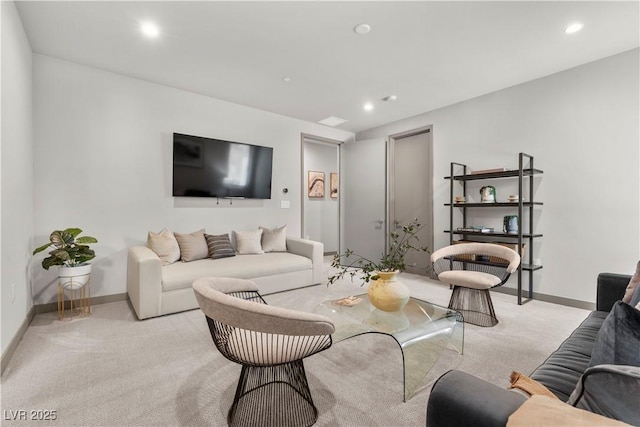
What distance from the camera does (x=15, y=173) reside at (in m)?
2.41

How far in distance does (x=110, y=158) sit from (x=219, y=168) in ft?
4.19

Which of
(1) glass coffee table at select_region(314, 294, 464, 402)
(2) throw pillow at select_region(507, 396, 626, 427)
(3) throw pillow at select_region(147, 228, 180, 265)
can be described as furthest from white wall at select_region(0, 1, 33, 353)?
(2) throw pillow at select_region(507, 396, 626, 427)

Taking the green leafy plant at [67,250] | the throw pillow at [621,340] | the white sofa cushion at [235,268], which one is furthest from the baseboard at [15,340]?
the throw pillow at [621,340]

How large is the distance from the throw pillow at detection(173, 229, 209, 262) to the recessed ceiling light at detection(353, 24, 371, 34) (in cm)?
299

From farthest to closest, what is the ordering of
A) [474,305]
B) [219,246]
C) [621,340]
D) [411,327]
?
[219,246], [474,305], [411,327], [621,340]

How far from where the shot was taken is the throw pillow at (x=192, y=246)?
3.70 m

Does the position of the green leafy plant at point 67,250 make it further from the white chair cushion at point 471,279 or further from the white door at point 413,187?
the white door at point 413,187

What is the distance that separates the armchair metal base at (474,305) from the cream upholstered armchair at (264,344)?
6.68ft

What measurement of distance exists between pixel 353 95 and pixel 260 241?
2.53 meters

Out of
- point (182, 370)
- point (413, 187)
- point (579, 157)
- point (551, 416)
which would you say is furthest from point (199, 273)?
point (579, 157)

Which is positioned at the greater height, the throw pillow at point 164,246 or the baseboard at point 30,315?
the throw pillow at point 164,246

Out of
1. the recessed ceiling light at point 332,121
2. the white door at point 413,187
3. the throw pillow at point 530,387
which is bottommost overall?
the throw pillow at point 530,387

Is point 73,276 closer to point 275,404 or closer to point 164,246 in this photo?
point 164,246

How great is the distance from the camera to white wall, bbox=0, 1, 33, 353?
213cm
